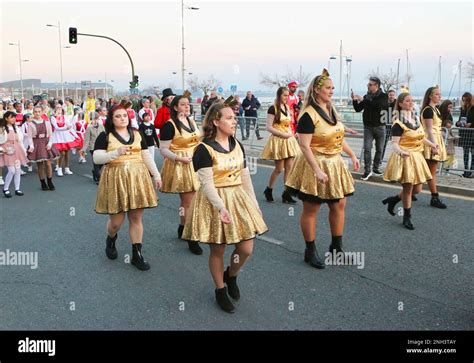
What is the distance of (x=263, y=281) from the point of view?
5.03 metres

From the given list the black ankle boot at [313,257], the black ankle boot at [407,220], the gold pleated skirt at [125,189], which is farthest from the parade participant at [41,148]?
the black ankle boot at [407,220]

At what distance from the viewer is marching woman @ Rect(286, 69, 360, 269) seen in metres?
5.16

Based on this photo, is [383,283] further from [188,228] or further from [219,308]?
[188,228]

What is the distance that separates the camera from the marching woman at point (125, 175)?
536 centimetres

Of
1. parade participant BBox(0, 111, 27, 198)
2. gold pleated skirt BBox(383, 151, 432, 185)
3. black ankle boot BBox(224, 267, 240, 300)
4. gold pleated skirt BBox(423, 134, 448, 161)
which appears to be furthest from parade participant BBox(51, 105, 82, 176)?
black ankle boot BBox(224, 267, 240, 300)

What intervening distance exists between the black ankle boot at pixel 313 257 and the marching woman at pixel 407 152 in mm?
1990

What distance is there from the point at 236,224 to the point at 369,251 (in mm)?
2440

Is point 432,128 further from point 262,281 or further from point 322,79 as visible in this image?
point 262,281

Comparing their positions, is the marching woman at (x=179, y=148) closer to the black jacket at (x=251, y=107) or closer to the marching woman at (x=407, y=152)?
the marching woman at (x=407, y=152)

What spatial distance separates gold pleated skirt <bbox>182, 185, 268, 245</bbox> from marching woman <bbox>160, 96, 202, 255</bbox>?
1.89 m

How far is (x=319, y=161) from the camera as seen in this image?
5.28 meters

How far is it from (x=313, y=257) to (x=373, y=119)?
5.81 meters

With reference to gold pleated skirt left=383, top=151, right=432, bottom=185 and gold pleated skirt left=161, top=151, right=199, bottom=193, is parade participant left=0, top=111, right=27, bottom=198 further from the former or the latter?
gold pleated skirt left=383, top=151, right=432, bottom=185

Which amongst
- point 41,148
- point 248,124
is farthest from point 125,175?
point 248,124
